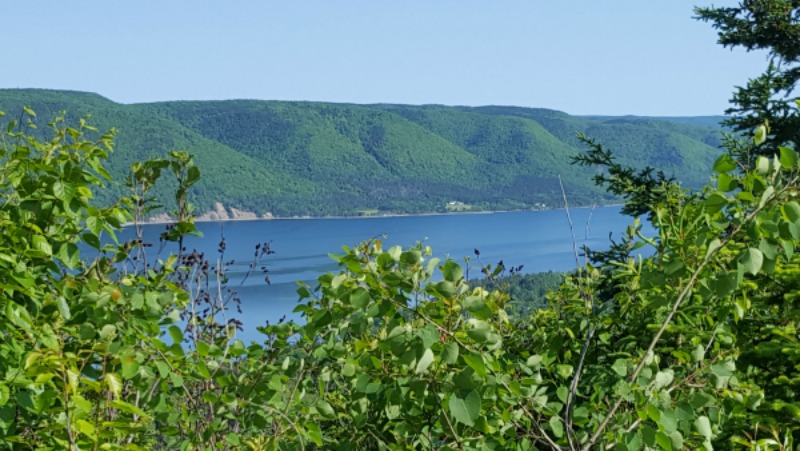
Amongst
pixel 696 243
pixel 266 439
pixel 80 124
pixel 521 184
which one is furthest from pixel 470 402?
pixel 521 184

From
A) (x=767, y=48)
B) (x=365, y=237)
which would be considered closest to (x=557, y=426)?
(x=767, y=48)

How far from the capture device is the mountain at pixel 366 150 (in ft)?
450

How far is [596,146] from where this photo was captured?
11023 mm

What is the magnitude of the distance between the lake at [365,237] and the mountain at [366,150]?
12179mm

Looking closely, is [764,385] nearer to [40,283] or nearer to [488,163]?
[40,283]

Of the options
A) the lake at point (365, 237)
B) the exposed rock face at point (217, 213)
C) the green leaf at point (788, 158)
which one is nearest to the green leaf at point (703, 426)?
the green leaf at point (788, 158)

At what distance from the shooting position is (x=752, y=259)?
5.45 ft

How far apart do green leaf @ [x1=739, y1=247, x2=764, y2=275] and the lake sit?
91.7 feet

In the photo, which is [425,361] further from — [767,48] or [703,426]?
[767,48]

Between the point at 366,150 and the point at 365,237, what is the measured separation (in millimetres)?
128266

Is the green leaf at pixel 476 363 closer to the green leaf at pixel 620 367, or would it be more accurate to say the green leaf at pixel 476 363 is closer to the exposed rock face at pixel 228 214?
the green leaf at pixel 620 367

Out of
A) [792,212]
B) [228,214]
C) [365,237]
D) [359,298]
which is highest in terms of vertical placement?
[792,212]

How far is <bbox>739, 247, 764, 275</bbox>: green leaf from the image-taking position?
165cm

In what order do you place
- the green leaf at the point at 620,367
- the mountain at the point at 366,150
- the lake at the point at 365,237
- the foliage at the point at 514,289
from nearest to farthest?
the green leaf at the point at 620,367 < the foliage at the point at 514,289 < the lake at the point at 365,237 < the mountain at the point at 366,150
